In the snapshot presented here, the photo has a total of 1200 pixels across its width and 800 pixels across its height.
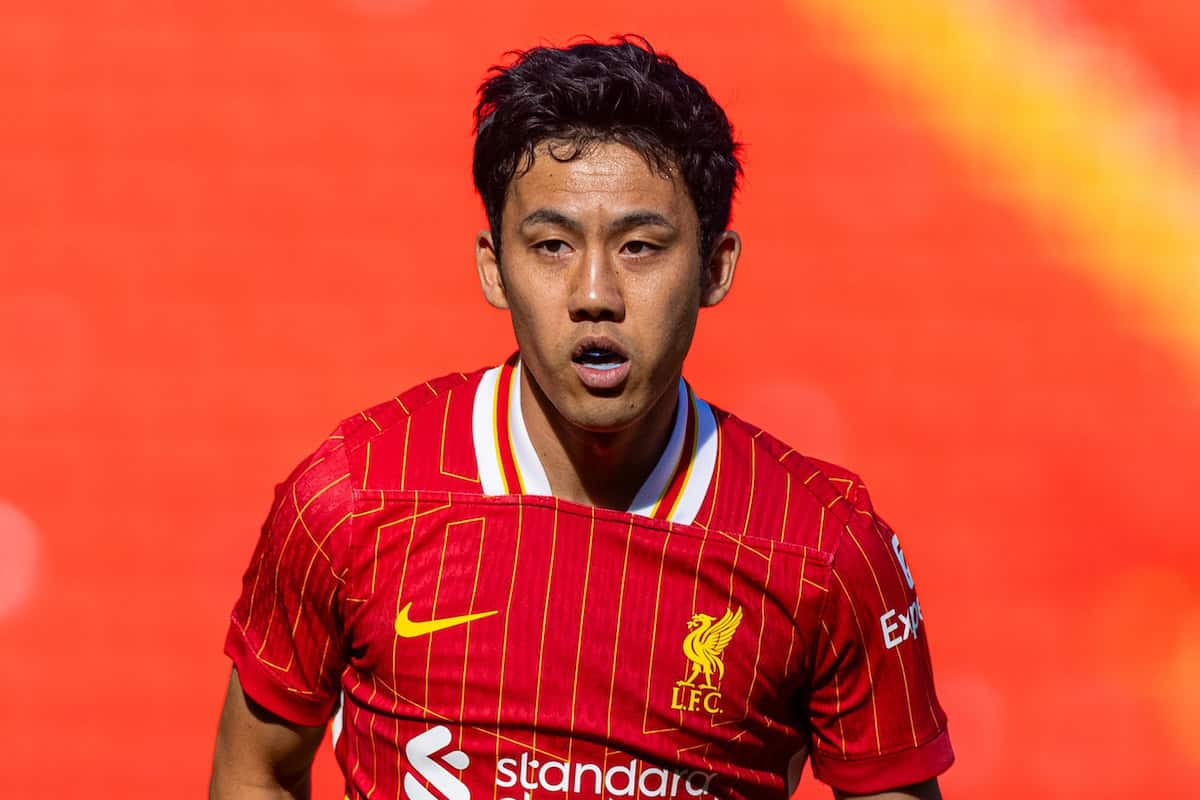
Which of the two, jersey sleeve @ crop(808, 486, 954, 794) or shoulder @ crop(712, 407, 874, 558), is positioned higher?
shoulder @ crop(712, 407, 874, 558)

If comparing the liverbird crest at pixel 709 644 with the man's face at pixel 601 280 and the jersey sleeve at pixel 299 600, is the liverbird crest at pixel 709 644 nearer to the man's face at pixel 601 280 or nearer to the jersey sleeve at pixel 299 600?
the man's face at pixel 601 280

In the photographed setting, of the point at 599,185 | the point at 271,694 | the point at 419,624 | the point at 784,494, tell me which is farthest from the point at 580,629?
the point at 599,185

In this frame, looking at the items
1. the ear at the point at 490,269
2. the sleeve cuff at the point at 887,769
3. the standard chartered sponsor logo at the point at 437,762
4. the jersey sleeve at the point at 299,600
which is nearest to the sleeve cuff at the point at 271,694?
the jersey sleeve at the point at 299,600

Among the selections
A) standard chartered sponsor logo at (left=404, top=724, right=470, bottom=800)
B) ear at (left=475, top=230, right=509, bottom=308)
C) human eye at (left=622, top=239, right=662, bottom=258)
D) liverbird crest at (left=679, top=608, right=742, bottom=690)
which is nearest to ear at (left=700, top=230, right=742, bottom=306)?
→ human eye at (left=622, top=239, right=662, bottom=258)

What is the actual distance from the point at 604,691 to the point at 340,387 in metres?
1.81

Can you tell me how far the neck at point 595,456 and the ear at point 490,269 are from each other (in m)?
0.12

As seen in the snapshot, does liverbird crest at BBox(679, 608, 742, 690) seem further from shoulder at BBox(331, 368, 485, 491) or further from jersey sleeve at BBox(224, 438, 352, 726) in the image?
jersey sleeve at BBox(224, 438, 352, 726)

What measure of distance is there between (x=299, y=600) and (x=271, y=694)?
143 mm

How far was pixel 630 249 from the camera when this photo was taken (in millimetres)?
1727

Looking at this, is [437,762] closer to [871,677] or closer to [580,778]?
[580,778]

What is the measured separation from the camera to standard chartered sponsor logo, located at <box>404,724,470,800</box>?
1.77 meters

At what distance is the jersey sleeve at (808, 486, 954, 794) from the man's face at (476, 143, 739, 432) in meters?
0.32

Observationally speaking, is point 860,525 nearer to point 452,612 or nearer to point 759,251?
point 452,612

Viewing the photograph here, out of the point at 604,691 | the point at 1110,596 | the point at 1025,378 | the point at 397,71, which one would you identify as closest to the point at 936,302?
the point at 1025,378
